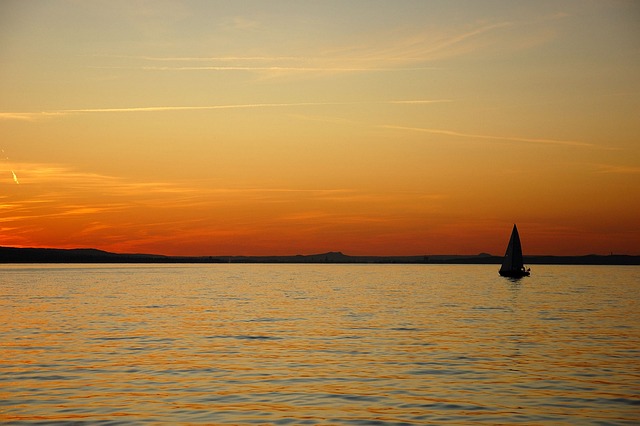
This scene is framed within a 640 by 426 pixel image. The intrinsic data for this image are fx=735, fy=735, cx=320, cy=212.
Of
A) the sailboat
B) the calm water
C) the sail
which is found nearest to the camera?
the calm water

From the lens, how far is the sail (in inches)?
5448

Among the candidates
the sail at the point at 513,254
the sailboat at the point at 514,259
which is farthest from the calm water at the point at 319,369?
the sailboat at the point at 514,259

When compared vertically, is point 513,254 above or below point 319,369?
above

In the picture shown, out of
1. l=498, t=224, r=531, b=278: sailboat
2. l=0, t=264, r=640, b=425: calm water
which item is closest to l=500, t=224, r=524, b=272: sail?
l=498, t=224, r=531, b=278: sailboat

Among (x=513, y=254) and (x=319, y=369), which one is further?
(x=513, y=254)

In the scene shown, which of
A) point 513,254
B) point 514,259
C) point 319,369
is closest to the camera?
point 319,369

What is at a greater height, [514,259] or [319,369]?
[514,259]

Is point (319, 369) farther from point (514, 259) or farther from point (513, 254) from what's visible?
point (514, 259)

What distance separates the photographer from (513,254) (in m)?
143

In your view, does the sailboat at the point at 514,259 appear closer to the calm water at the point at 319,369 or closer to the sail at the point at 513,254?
the sail at the point at 513,254

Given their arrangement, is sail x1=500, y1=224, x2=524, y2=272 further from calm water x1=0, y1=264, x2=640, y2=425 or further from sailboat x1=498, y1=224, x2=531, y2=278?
calm water x1=0, y1=264, x2=640, y2=425

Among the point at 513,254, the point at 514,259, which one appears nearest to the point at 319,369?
the point at 513,254

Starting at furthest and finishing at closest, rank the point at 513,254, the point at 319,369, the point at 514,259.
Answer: the point at 514,259 → the point at 513,254 → the point at 319,369

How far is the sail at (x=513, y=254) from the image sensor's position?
454 feet
